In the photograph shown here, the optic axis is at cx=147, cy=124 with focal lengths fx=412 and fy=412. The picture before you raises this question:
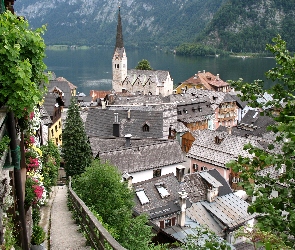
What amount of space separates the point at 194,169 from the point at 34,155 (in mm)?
32574

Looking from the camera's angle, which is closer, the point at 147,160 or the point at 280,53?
the point at 280,53

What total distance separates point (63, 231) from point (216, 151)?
3174 centimetres

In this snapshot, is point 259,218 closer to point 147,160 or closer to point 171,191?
point 171,191

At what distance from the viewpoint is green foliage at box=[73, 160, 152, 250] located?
18950mm

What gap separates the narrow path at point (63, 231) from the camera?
14.3 meters

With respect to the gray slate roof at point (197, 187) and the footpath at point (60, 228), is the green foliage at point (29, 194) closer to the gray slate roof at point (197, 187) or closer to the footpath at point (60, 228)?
the footpath at point (60, 228)

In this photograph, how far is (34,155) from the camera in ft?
54.1

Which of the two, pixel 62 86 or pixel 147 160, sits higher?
pixel 62 86

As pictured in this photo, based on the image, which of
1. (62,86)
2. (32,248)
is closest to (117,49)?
(62,86)

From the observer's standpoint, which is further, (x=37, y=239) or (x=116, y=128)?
(x=116, y=128)

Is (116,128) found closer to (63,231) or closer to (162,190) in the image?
(162,190)

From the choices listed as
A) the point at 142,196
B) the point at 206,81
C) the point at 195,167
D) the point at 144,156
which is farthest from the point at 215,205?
the point at 206,81

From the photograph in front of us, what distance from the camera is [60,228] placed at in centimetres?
1716

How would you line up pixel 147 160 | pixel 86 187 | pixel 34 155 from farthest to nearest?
pixel 147 160 → pixel 86 187 → pixel 34 155
